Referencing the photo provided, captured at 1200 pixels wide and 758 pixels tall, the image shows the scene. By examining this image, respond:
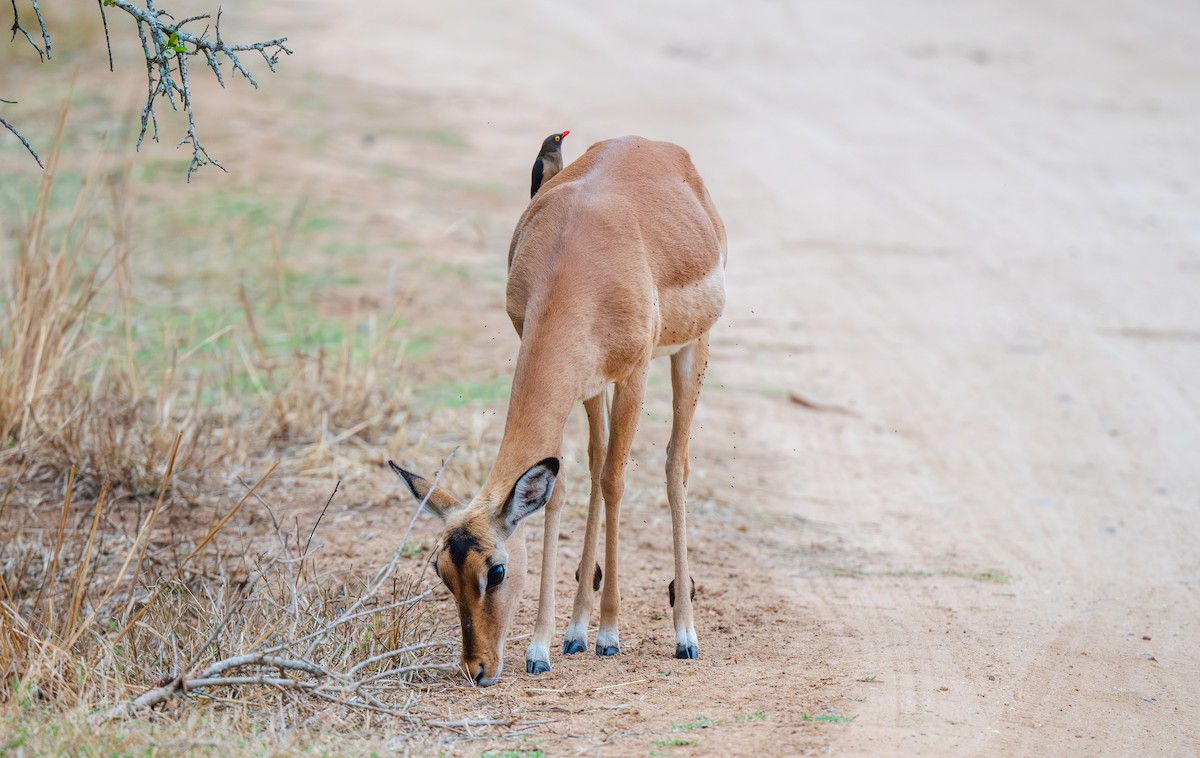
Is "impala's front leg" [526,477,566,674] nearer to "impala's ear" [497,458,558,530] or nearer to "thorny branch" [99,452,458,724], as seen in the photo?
"impala's ear" [497,458,558,530]

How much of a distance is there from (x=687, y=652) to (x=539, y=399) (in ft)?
4.28

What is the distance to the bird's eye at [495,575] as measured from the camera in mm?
4512

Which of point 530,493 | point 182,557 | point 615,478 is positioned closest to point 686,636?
point 615,478

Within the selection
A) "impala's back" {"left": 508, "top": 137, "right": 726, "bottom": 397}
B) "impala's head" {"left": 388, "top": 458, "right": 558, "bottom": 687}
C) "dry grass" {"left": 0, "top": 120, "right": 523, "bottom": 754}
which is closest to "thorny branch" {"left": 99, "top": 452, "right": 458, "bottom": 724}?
"dry grass" {"left": 0, "top": 120, "right": 523, "bottom": 754}

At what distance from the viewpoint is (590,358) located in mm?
4789

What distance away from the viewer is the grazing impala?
455 cm

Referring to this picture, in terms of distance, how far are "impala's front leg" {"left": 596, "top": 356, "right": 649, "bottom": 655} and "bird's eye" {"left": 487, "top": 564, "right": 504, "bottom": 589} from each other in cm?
76

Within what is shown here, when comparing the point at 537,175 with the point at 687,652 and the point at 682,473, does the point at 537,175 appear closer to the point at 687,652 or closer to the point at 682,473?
the point at 682,473

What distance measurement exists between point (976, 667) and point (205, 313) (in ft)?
21.6

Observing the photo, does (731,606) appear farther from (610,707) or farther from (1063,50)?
(1063,50)

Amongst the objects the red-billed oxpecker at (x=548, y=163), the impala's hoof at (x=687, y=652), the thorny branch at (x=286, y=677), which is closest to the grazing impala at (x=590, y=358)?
the impala's hoof at (x=687, y=652)

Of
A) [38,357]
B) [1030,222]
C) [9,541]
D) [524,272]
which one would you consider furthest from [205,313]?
[1030,222]

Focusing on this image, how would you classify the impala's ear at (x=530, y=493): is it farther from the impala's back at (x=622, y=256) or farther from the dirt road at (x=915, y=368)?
the dirt road at (x=915, y=368)

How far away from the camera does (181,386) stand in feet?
26.0
